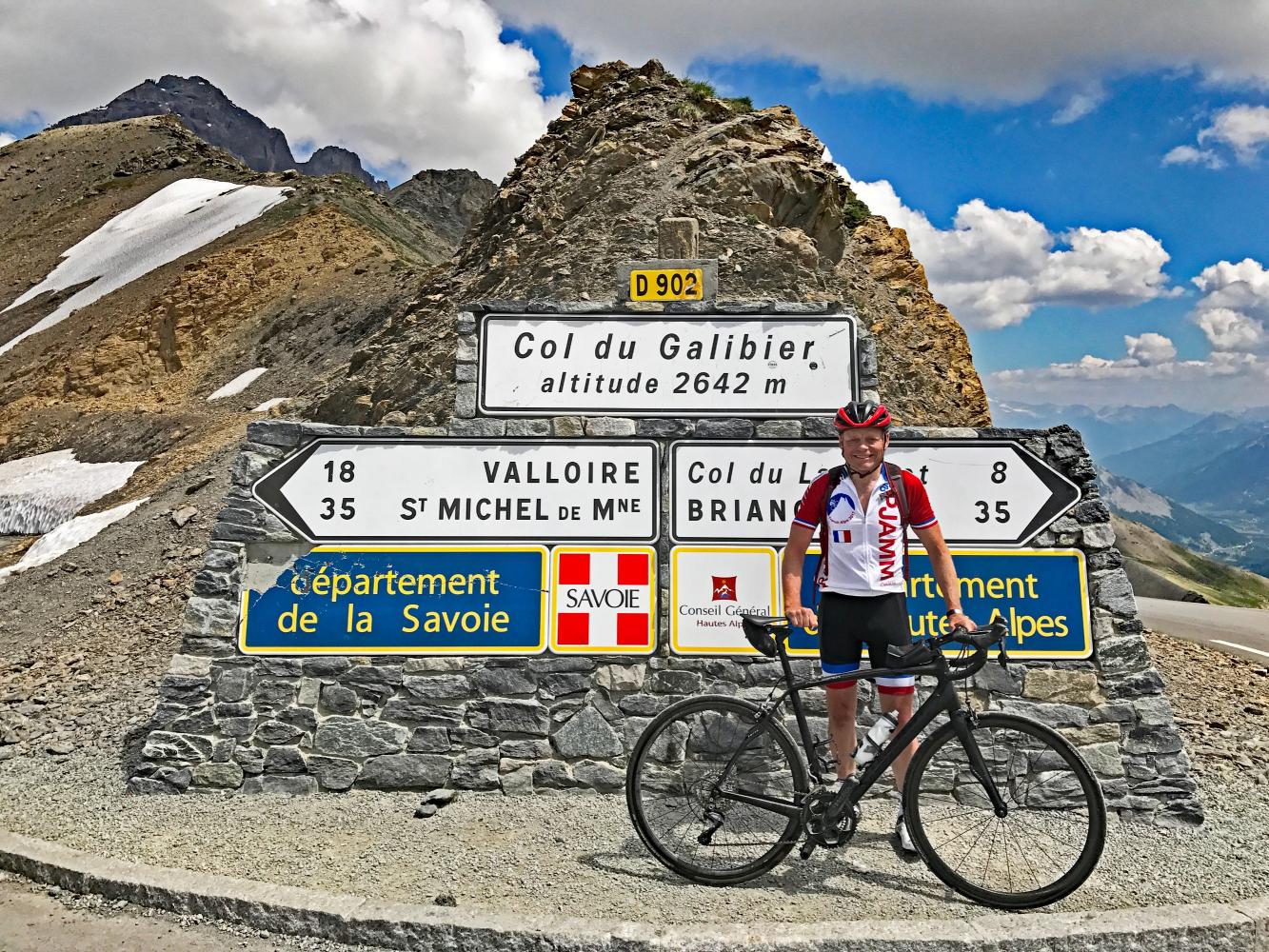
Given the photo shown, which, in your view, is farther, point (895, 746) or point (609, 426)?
point (609, 426)

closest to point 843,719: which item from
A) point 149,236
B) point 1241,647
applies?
point 1241,647

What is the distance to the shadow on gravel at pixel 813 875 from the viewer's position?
3635mm

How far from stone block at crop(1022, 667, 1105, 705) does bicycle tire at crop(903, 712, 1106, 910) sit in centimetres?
117

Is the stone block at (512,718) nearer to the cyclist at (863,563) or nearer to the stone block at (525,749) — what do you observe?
the stone block at (525,749)

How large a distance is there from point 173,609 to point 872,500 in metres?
8.59

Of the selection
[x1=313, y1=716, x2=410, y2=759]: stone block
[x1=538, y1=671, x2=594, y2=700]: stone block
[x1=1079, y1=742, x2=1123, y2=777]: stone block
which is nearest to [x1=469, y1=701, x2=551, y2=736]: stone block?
[x1=538, y1=671, x2=594, y2=700]: stone block

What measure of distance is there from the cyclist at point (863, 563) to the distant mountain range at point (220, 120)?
178760mm

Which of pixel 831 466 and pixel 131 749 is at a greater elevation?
pixel 831 466

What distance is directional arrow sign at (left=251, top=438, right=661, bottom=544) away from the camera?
511cm

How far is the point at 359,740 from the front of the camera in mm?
4898

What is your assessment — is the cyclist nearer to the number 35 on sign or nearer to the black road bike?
the black road bike

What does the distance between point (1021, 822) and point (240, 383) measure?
22862 millimetres

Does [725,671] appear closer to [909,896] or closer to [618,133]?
[909,896]

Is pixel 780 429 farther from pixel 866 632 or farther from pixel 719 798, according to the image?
pixel 719 798
